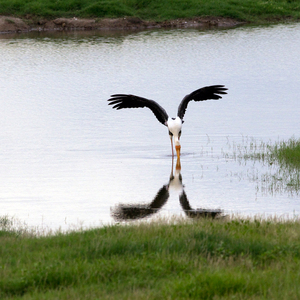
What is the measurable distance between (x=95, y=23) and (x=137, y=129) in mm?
33445

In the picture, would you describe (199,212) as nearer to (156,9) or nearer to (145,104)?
(145,104)

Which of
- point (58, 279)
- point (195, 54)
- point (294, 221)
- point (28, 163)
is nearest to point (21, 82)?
point (195, 54)

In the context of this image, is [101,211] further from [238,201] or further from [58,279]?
[58,279]

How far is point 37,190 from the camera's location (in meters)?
11.1

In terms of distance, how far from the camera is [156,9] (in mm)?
51000

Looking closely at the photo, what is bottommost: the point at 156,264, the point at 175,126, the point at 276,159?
the point at 156,264

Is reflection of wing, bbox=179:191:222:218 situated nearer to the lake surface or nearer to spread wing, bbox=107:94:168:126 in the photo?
the lake surface

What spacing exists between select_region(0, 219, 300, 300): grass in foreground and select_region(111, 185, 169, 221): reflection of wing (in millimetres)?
2131

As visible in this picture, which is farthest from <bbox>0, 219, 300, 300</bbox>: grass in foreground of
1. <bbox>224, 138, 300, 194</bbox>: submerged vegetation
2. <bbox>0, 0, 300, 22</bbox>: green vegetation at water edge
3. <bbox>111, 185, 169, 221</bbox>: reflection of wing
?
<bbox>0, 0, 300, 22</bbox>: green vegetation at water edge

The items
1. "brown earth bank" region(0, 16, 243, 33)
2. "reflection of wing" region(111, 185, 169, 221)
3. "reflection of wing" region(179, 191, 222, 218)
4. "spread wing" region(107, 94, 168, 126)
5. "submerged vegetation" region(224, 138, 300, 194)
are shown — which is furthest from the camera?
"brown earth bank" region(0, 16, 243, 33)

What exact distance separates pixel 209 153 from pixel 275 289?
29.9ft

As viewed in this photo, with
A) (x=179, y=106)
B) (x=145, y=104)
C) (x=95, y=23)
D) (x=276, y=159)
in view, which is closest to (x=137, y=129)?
(x=145, y=104)

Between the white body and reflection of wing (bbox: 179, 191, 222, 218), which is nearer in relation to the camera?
reflection of wing (bbox: 179, 191, 222, 218)

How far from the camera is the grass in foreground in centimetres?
501
